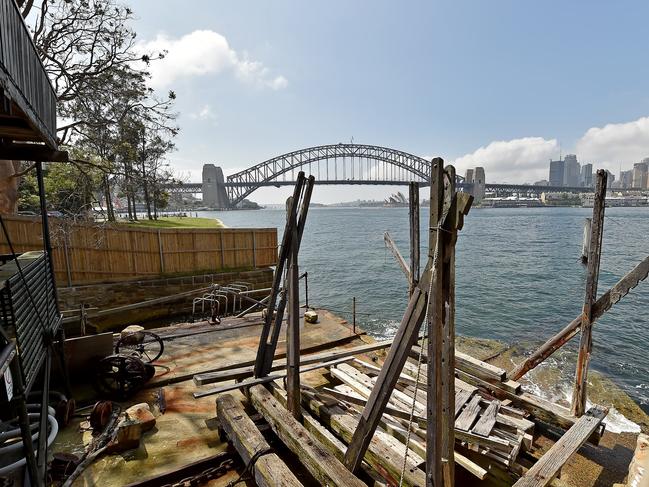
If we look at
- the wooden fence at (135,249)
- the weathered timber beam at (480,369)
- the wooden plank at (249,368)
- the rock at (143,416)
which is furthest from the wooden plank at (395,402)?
the wooden fence at (135,249)

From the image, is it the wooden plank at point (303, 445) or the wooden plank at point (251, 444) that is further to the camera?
the wooden plank at point (251, 444)

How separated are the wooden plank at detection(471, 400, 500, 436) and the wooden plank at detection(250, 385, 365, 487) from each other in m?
2.37

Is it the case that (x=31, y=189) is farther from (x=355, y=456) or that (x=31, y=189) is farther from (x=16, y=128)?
(x=355, y=456)

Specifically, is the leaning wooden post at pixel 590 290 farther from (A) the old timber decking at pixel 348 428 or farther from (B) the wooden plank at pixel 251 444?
(B) the wooden plank at pixel 251 444

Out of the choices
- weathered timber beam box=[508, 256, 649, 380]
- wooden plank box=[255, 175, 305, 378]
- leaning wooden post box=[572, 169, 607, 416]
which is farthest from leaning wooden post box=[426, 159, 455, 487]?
leaning wooden post box=[572, 169, 607, 416]

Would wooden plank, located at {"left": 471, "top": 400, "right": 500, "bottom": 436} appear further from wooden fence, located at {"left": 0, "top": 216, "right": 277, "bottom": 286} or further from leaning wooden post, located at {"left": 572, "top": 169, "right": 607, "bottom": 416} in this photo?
wooden fence, located at {"left": 0, "top": 216, "right": 277, "bottom": 286}

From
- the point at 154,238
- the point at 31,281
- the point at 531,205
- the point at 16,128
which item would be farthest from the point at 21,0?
the point at 531,205

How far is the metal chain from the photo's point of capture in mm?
4244

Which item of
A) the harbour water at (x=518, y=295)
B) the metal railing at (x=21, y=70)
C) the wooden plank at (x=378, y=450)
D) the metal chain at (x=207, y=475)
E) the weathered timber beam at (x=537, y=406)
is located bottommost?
the harbour water at (x=518, y=295)

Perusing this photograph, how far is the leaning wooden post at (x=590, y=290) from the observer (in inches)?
244

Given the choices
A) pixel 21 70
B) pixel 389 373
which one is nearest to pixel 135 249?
pixel 21 70

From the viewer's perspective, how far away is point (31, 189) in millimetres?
27594

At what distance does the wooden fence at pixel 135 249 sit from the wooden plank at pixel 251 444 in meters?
12.6

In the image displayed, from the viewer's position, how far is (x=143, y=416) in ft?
17.1
